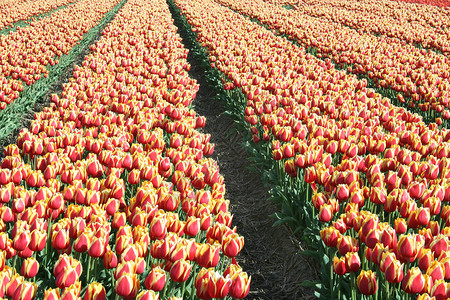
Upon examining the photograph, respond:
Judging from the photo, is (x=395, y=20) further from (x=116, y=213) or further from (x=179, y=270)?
(x=179, y=270)

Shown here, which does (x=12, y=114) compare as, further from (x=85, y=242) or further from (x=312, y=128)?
(x=85, y=242)

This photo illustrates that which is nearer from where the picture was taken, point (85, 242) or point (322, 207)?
point (85, 242)

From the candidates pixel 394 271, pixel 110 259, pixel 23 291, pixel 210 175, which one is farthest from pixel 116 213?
pixel 394 271

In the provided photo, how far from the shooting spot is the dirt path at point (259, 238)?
12.2 feet

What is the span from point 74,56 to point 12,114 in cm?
570

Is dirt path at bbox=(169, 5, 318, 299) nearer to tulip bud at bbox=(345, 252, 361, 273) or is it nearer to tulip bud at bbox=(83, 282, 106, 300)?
tulip bud at bbox=(345, 252, 361, 273)

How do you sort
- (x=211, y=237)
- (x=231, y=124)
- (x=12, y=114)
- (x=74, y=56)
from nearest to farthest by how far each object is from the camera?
(x=211, y=237), (x=12, y=114), (x=231, y=124), (x=74, y=56)

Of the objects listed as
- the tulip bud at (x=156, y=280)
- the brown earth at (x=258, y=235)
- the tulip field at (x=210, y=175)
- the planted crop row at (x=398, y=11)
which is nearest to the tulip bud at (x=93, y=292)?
the tulip field at (x=210, y=175)

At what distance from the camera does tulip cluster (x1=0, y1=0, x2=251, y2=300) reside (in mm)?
2021

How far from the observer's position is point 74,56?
12062 mm

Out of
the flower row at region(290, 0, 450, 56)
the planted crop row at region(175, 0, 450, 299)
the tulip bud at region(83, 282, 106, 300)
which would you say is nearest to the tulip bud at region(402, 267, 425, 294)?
the planted crop row at region(175, 0, 450, 299)

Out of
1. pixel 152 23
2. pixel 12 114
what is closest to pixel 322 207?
pixel 12 114

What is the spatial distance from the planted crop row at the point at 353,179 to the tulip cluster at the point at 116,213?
72cm

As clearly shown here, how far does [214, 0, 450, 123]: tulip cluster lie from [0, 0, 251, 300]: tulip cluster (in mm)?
3894
